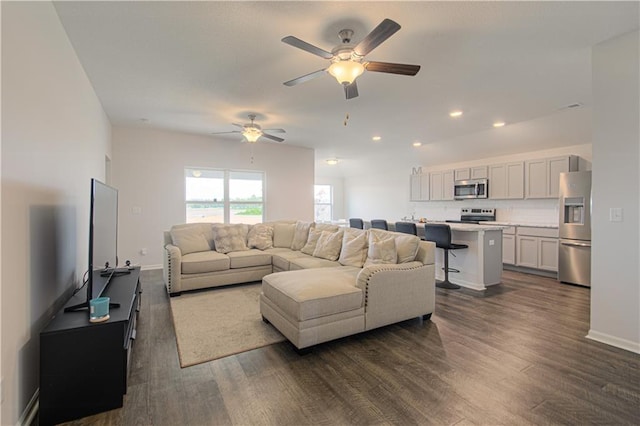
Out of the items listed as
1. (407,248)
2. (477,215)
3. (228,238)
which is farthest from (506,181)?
(228,238)

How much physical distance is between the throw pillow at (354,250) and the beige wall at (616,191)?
218cm

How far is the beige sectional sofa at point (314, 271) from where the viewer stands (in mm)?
2588

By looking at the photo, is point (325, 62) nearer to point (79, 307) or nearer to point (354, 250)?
point (354, 250)

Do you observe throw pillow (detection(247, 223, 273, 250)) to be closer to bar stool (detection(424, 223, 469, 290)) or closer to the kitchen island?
bar stool (detection(424, 223, 469, 290))

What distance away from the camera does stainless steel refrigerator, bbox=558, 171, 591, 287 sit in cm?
466

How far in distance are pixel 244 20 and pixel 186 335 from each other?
109 inches

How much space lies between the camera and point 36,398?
1850 millimetres

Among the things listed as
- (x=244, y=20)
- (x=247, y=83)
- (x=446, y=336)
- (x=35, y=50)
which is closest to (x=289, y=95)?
→ (x=247, y=83)

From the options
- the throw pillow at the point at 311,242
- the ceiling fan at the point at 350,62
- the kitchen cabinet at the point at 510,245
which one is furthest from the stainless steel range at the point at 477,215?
the ceiling fan at the point at 350,62

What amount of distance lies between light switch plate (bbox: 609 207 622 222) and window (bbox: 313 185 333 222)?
339 inches

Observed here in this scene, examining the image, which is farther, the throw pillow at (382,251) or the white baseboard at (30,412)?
the throw pillow at (382,251)

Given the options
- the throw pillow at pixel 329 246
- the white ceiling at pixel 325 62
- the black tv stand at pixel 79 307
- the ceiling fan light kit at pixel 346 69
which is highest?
the white ceiling at pixel 325 62

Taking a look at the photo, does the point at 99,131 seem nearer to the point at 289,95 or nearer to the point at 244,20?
the point at 289,95

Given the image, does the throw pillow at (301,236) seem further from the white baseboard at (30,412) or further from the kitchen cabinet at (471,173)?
the kitchen cabinet at (471,173)
